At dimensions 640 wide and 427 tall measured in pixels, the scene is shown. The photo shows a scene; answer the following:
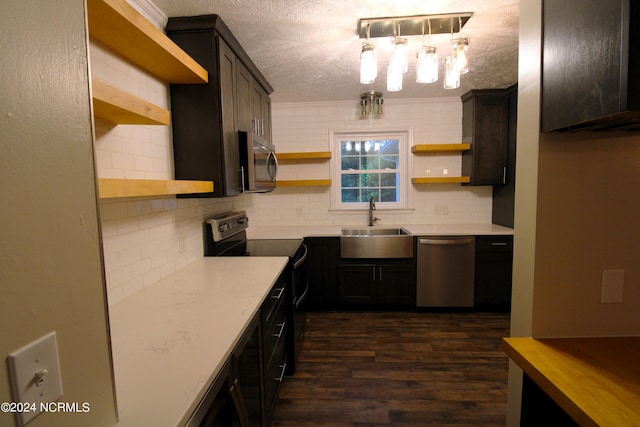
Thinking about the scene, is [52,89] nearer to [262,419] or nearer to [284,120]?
[262,419]

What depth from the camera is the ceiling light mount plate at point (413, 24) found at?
6.04 ft

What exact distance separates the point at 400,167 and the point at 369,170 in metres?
0.38

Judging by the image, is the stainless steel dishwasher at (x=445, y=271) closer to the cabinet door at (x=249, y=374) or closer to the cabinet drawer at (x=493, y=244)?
the cabinet drawer at (x=493, y=244)

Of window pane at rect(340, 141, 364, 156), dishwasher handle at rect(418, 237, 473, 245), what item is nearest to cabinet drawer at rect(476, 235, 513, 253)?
dishwasher handle at rect(418, 237, 473, 245)

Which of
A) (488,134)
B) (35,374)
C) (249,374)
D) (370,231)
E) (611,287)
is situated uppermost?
(488,134)

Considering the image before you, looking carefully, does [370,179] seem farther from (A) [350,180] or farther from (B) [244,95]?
(B) [244,95]

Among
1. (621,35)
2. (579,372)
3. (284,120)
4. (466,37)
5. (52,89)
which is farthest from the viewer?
(284,120)

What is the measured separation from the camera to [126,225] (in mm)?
1491

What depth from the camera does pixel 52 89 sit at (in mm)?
517

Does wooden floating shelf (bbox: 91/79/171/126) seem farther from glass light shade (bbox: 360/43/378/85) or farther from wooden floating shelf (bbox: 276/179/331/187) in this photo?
wooden floating shelf (bbox: 276/179/331/187)

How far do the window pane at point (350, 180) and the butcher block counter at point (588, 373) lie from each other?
2.90m

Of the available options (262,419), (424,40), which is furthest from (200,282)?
(424,40)

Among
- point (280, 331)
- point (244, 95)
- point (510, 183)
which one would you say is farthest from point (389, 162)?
point (280, 331)

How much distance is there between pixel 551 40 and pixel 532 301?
A: 91 centimetres
